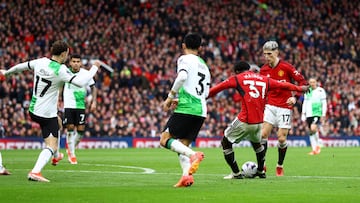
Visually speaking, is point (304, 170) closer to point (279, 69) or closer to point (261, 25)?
point (279, 69)

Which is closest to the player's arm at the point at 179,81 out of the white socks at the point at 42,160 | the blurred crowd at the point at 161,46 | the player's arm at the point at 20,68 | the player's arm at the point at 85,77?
the player's arm at the point at 85,77

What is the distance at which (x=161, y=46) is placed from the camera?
46.7m

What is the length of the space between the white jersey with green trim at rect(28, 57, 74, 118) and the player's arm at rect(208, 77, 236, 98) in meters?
2.67

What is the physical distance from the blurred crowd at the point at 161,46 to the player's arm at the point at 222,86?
23.4 meters

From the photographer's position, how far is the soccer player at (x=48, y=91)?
15.4m

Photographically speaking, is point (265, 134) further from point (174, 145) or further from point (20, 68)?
point (20, 68)

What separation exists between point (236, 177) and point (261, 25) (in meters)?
36.2

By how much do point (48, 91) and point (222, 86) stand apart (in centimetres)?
339

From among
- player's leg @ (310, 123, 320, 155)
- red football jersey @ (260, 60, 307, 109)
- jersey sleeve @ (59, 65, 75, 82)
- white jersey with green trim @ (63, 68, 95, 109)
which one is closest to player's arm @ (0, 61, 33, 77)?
jersey sleeve @ (59, 65, 75, 82)

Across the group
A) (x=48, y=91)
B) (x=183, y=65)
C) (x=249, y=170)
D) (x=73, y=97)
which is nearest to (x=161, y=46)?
(x=73, y=97)

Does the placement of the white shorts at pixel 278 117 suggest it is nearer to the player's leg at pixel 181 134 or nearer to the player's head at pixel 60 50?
the player's leg at pixel 181 134

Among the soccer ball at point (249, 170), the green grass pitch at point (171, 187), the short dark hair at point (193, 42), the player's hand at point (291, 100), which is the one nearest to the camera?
the green grass pitch at point (171, 187)

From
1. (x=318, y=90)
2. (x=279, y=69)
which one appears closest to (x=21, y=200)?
(x=279, y=69)

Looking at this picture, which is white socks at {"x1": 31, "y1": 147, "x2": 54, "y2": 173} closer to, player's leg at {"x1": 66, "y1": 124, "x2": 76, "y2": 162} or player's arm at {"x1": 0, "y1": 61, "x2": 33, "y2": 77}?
player's arm at {"x1": 0, "y1": 61, "x2": 33, "y2": 77}
